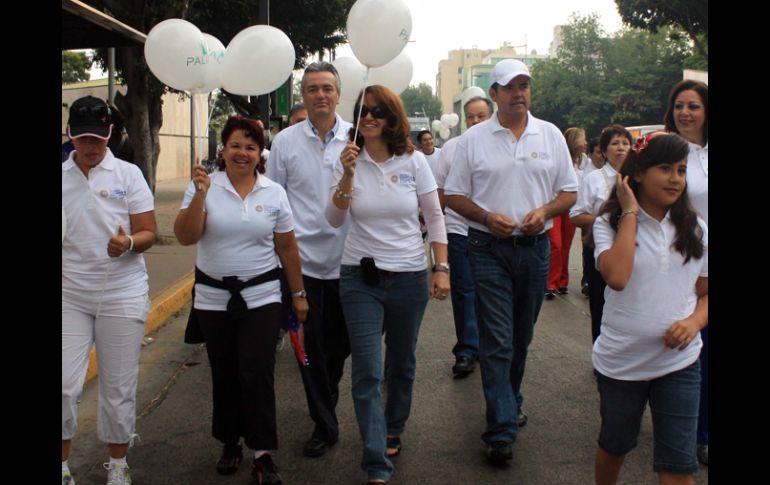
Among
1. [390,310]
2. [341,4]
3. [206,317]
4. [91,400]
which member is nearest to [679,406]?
[390,310]

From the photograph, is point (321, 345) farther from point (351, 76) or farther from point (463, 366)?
point (351, 76)

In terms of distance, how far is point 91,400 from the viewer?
5590 millimetres

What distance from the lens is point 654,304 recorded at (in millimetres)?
3271

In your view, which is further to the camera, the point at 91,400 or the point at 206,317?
the point at 91,400

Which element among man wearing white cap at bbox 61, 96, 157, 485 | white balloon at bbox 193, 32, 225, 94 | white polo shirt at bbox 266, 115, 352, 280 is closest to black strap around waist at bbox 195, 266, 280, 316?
man wearing white cap at bbox 61, 96, 157, 485

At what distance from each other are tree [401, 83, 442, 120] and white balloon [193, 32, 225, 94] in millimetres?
123735

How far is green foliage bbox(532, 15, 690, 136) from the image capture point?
57.0 m

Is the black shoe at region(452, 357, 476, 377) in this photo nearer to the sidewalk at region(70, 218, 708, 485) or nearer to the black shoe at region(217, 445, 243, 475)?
the sidewalk at region(70, 218, 708, 485)

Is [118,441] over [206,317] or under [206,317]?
under

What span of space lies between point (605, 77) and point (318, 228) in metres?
65.4

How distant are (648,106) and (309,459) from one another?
56.1m

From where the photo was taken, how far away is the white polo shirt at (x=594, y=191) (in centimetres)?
548

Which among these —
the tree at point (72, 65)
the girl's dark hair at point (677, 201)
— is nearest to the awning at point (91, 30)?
the girl's dark hair at point (677, 201)
